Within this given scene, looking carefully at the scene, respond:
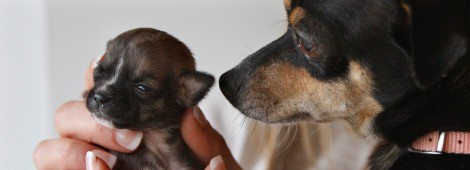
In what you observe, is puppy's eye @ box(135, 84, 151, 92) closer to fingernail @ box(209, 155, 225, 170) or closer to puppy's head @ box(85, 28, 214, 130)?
puppy's head @ box(85, 28, 214, 130)

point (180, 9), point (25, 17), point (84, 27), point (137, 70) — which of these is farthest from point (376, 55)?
point (25, 17)

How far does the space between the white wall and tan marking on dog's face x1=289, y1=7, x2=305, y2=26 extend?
1782 millimetres

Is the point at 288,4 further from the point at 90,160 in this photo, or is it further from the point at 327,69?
the point at 90,160

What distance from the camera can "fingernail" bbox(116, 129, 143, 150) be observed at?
161cm

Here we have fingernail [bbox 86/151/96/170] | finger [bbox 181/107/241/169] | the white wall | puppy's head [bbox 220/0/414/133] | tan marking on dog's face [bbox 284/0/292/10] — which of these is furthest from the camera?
the white wall

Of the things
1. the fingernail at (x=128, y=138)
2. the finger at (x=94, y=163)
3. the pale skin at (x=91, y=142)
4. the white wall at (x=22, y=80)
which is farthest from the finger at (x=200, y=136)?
the white wall at (x=22, y=80)

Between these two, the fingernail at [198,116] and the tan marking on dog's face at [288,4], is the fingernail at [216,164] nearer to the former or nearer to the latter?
the fingernail at [198,116]

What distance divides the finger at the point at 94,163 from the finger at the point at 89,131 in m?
0.06

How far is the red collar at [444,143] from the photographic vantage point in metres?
1.30

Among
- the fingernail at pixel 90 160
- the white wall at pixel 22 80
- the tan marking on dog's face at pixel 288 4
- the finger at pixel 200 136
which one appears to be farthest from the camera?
the white wall at pixel 22 80

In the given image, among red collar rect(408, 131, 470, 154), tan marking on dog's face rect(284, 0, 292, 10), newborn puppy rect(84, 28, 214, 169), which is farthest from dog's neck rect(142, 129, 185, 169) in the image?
red collar rect(408, 131, 470, 154)

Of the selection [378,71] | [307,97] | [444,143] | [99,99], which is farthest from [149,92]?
[444,143]

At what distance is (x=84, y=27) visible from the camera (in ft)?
9.42

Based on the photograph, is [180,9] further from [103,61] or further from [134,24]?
[103,61]
